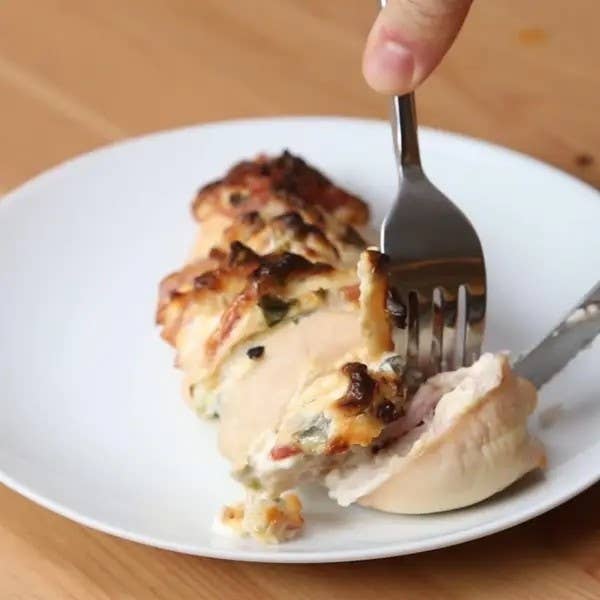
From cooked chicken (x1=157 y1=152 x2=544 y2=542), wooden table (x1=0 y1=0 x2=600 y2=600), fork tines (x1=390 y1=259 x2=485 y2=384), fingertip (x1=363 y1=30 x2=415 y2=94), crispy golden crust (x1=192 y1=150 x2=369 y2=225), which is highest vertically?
wooden table (x1=0 y1=0 x2=600 y2=600)

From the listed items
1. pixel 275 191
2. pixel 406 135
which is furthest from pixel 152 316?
pixel 406 135

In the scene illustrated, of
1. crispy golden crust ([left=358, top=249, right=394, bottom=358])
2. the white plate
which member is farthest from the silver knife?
crispy golden crust ([left=358, top=249, right=394, bottom=358])

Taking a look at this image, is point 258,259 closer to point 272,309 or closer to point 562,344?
point 272,309

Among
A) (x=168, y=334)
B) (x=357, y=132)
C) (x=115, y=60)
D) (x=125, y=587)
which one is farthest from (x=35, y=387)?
(x=115, y=60)

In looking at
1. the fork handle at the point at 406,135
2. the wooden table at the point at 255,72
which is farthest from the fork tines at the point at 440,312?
the wooden table at the point at 255,72

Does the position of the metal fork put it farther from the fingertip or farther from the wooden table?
the wooden table

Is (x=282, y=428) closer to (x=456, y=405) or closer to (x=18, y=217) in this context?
(x=456, y=405)
